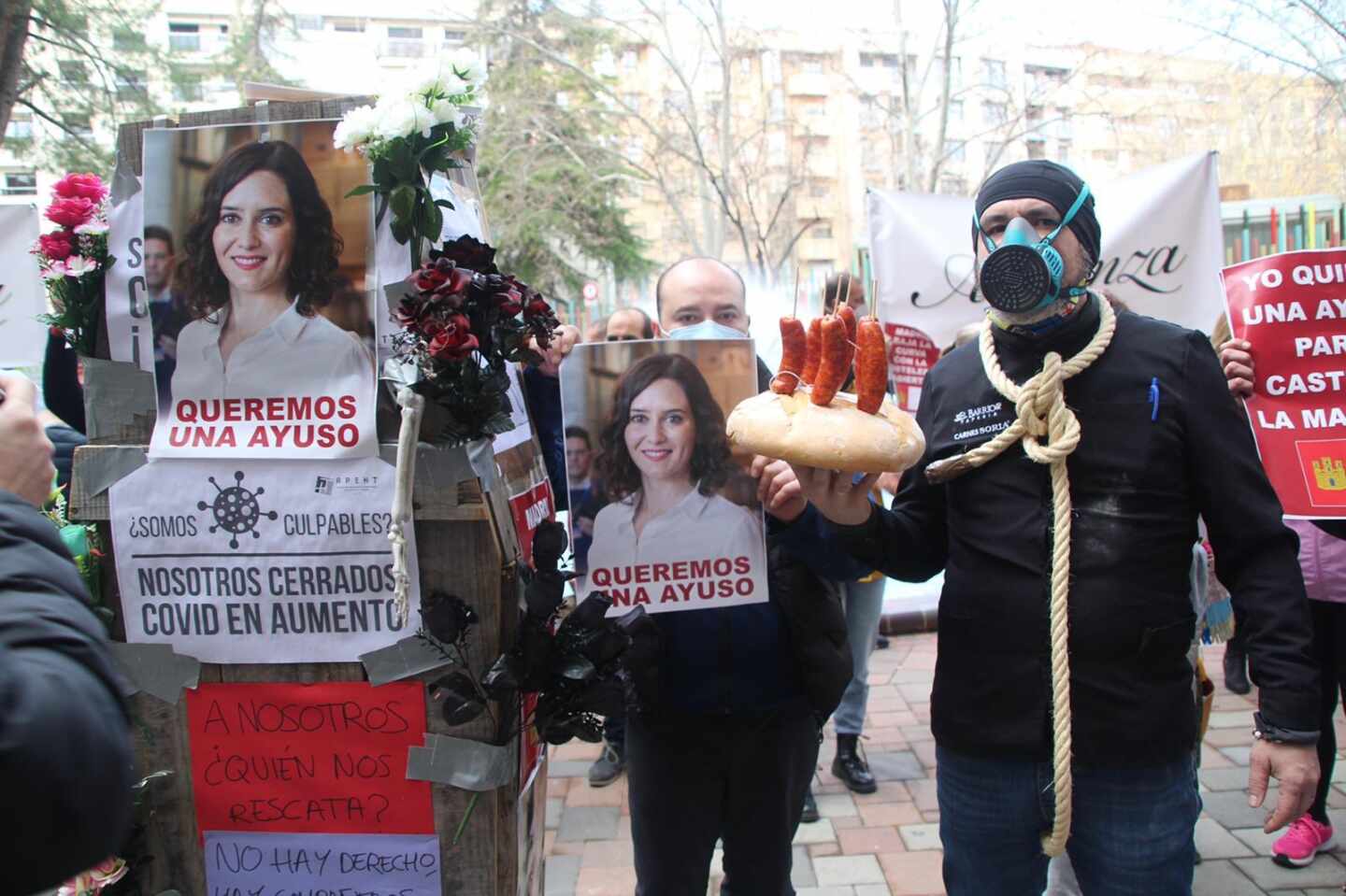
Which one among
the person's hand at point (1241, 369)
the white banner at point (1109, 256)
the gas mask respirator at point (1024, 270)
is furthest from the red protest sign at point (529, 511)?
the white banner at point (1109, 256)

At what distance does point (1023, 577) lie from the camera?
1803 mm

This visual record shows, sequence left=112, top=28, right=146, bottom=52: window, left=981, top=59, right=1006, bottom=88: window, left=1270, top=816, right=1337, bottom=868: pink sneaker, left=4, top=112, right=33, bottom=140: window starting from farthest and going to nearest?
left=981, top=59, right=1006, bottom=88: window, left=4, top=112, right=33, bottom=140: window, left=112, top=28, right=146, bottom=52: window, left=1270, top=816, right=1337, bottom=868: pink sneaker

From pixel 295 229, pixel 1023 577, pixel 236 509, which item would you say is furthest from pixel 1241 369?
pixel 236 509

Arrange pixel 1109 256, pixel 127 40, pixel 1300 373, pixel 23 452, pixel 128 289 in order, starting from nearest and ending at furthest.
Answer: pixel 23 452 → pixel 128 289 → pixel 1300 373 → pixel 1109 256 → pixel 127 40

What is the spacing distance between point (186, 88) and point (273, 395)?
14589 mm

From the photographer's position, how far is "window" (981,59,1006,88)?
1781 cm

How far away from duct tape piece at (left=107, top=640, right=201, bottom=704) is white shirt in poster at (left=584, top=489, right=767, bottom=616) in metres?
0.71

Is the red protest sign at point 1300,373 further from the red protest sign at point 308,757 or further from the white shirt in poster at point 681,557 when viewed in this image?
the red protest sign at point 308,757

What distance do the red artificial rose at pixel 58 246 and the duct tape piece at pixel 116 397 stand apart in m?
0.17

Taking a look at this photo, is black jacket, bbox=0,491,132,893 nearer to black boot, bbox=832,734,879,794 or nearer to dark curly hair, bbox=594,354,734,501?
dark curly hair, bbox=594,354,734,501

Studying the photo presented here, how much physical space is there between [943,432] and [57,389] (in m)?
2.25

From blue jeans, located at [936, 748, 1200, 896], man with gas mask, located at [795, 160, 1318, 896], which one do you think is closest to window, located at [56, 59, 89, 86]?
man with gas mask, located at [795, 160, 1318, 896]

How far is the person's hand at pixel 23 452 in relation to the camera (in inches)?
44.1

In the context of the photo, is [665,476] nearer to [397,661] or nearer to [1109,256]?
[397,661]
